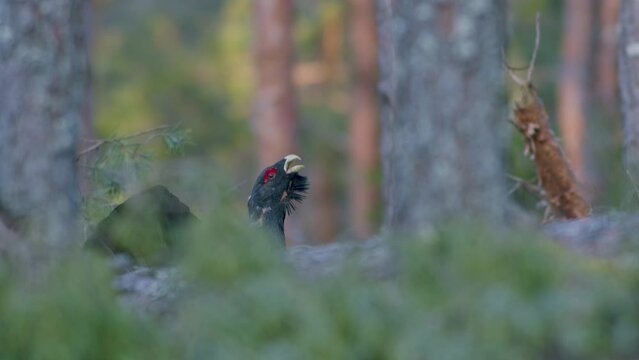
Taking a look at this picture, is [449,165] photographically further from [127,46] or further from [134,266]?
[127,46]

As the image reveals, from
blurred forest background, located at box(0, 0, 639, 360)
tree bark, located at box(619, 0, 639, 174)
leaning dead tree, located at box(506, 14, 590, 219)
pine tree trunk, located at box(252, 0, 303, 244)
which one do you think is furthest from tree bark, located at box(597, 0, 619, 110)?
blurred forest background, located at box(0, 0, 639, 360)

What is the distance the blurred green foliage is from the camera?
5.52 metres

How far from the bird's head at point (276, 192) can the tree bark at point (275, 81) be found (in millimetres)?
7097

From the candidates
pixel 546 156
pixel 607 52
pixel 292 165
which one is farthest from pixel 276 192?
pixel 607 52

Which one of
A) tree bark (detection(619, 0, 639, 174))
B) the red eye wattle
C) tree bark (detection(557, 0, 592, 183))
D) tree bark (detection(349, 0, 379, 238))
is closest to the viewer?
tree bark (detection(619, 0, 639, 174))

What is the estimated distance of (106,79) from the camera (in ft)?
118

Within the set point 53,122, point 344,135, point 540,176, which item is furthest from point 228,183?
point 344,135

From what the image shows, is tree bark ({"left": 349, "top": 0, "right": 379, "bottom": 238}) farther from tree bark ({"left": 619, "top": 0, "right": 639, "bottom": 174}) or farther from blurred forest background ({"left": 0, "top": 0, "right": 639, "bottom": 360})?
blurred forest background ({"left": 0, "top": 0, "right": 639, "bottom": 360})

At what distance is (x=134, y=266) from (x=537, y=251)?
9.99ft

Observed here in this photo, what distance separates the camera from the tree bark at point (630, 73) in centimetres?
1066

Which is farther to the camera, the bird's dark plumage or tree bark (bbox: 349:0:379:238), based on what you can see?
tree bark (bbox: 349:0:379:238)

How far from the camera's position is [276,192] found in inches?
434

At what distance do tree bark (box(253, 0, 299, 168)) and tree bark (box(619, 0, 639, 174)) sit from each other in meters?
7.89

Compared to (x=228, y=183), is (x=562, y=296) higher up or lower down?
lower down
